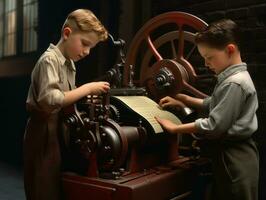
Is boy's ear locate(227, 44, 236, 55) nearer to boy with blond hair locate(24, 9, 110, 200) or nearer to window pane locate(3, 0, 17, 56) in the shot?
boy with blond hair locate(24, 9, 110, 200)

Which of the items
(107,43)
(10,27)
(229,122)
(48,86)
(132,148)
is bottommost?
(132,148)

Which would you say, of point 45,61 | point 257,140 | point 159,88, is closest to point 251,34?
point 257,140

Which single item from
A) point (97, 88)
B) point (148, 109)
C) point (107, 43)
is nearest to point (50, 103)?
Result: point (97, 88)

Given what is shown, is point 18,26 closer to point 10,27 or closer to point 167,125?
point 10,27

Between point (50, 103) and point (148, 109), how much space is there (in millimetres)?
395

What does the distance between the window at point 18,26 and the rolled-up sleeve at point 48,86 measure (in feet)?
5.37

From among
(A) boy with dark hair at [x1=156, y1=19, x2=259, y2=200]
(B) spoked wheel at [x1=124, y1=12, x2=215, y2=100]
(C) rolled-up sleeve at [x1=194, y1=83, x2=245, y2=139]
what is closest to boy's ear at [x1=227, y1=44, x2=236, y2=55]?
(A) boy with dark hair at [x1=156, y1=19, x2=259, y2=200]

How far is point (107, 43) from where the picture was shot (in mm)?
2689

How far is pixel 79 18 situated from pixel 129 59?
1.81 feet

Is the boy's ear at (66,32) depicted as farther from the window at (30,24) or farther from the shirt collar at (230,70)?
the window at (30,24)

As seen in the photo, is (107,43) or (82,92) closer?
(82,92)

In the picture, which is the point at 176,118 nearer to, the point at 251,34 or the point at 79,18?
the point at 79,18

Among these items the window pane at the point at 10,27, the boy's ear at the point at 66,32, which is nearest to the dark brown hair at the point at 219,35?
the boy's ear at the point at 66,32

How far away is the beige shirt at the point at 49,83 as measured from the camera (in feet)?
4.39
